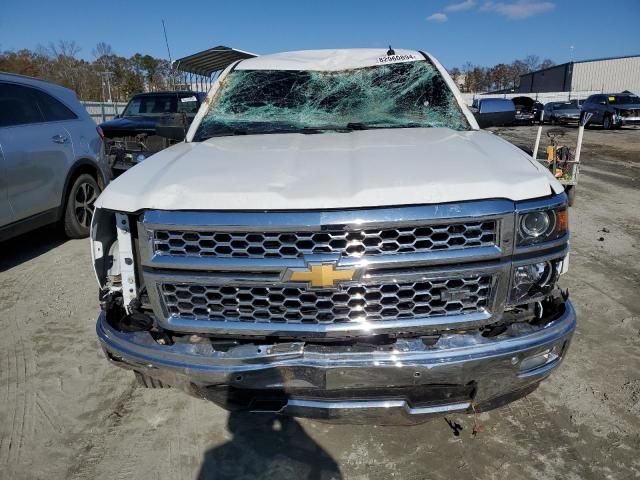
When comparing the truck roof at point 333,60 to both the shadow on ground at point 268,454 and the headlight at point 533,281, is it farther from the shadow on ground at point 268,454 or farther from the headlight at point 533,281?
the shadow on ground at point 268,454

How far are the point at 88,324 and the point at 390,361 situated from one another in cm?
280

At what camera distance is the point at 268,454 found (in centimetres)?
241

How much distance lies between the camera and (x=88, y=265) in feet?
16.5

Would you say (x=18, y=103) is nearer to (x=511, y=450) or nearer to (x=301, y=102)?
(x=301, y=102)

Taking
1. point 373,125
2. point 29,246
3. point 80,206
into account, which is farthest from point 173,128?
point 29,246

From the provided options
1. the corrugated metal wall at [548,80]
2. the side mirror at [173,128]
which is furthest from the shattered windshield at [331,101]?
the corrugated metal wall at [548,80]

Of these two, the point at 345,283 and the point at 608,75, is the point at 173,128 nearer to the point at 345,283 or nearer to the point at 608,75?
the point at 345,283

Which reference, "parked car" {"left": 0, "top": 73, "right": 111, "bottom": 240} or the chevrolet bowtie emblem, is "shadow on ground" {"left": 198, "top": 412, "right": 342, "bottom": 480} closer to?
the chevrolet bowtie emblem

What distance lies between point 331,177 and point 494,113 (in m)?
2.06

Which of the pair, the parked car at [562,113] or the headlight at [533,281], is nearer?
the headlight at [533,281]

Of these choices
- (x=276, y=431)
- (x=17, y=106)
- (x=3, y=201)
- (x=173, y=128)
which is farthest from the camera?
(x=17, y=106)

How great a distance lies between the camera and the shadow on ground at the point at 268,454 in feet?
7.54

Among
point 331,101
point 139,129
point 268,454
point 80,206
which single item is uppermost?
point 331,101

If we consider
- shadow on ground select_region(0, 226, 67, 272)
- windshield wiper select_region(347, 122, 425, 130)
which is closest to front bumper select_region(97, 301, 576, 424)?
windshield wiper select_region(347, 122, 425, 130)
